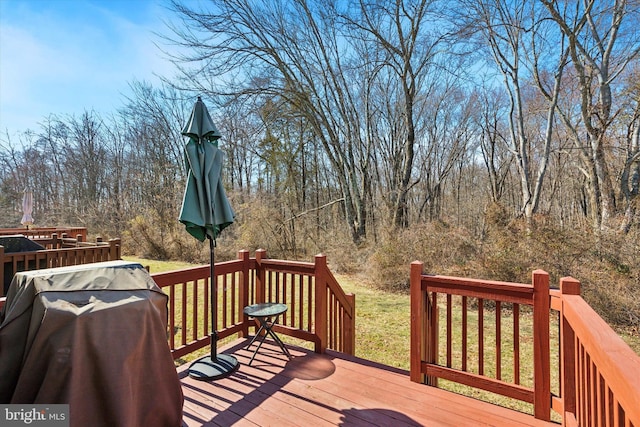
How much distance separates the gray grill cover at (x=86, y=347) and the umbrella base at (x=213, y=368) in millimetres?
1039

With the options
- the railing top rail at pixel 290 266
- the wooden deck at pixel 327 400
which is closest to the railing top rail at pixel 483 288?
the wooden deck at pixel 327 400

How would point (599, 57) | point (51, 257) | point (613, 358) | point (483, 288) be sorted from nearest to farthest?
1. point (613, 358)
2. point (483, 288)
3. point (51, 257)
4. point (599, 57)

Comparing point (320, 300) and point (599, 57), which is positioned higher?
point (599, 57)

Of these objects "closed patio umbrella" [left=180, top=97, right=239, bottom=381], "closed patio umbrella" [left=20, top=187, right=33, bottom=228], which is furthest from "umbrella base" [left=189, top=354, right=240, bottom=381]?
"closed patio umbrella" [left=20, top=187, right=33, bottom=228]

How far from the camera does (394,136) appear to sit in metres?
11.5

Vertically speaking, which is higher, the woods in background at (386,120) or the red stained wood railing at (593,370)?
the woods in background at (386,120)

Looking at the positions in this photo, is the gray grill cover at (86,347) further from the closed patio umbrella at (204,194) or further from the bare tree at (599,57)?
the bare tree at (599,57)

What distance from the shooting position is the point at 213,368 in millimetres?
2957

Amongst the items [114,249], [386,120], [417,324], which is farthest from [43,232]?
[386,120]

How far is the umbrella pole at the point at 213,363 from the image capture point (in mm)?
2866

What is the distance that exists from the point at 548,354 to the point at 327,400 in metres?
1.71

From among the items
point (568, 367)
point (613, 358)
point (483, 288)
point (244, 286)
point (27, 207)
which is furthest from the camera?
point (27, 207)

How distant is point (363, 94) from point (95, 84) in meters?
10.7

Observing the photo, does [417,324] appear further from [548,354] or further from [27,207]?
[27,207]
